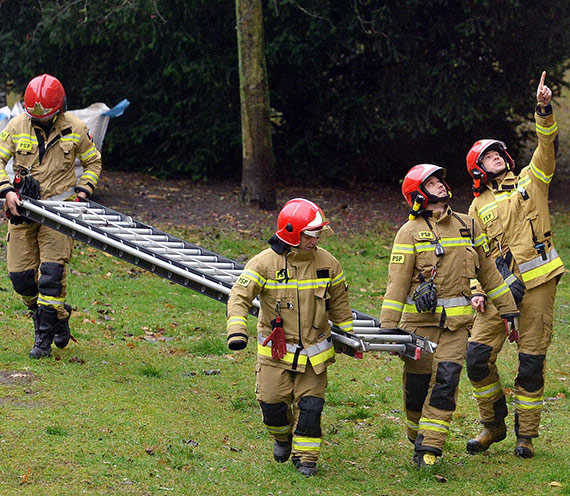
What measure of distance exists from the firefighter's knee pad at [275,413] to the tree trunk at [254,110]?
1148 centimetres

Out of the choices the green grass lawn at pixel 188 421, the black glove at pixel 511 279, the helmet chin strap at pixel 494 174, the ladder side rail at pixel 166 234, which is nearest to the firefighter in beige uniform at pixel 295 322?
the green grass lawn at pixel 188 421

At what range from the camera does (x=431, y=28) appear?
19.7m

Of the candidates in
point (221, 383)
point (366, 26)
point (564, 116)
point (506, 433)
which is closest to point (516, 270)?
point (506, 433)

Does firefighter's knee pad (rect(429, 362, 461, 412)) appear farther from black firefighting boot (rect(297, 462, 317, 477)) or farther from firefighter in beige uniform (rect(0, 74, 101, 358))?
firefighter in beige uniform (rect(0, 74, 101, 358))

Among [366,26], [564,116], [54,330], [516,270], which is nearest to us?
[516,270]

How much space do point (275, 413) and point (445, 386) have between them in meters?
1.24

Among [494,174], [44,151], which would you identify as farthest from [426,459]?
[44,151]

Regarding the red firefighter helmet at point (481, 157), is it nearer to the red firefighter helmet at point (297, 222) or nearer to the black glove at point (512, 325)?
the black glove at point (512, 325)

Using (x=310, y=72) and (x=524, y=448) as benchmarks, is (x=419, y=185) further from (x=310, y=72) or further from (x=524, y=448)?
(x=310, y=72)

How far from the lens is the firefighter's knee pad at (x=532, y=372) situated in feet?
23.6

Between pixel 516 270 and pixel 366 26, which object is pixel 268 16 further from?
pixel 516 270

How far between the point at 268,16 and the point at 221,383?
1193 cm

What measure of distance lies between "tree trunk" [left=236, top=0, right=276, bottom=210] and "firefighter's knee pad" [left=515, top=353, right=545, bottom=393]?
11023mm

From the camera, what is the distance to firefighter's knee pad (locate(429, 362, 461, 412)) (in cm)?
668
